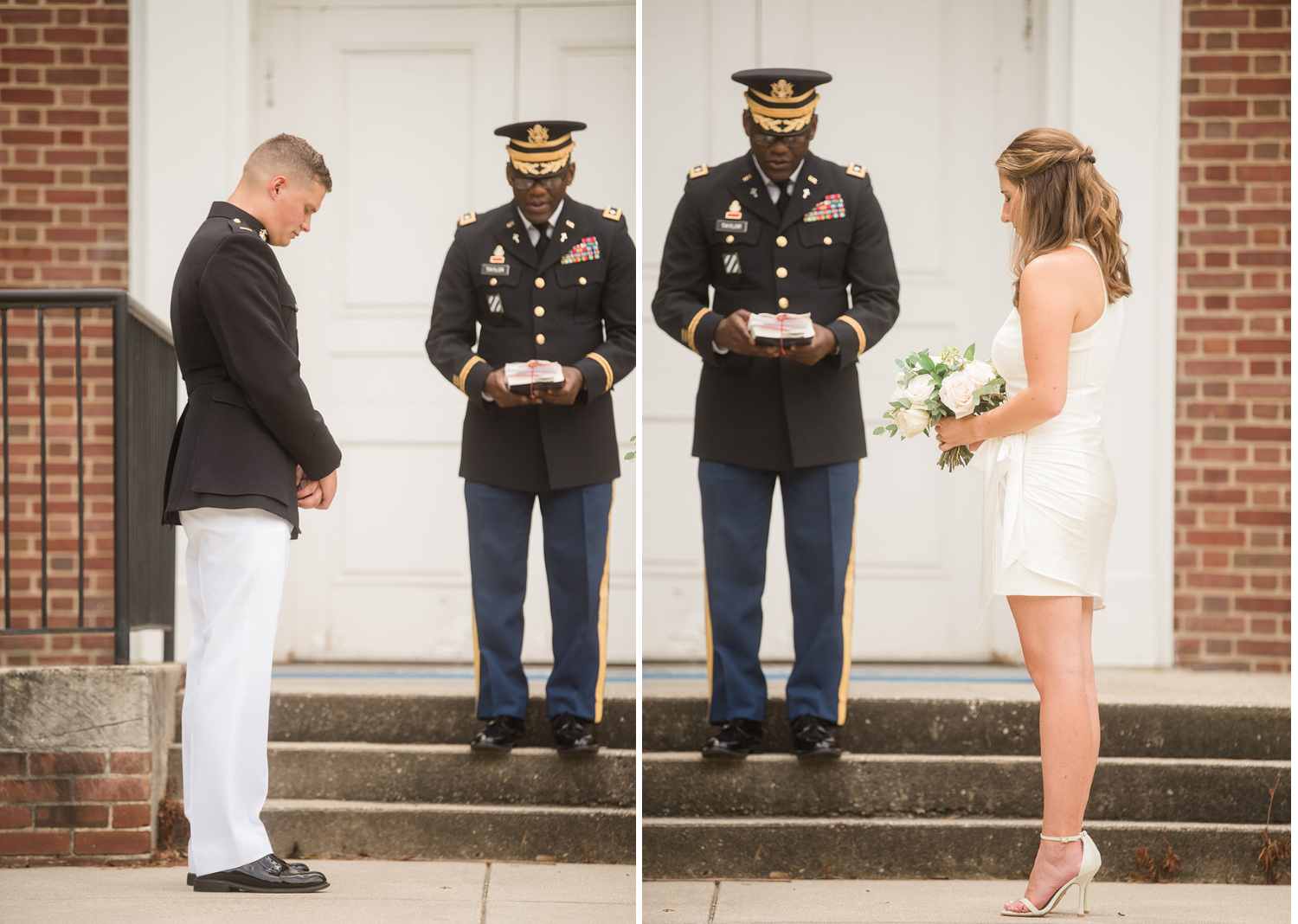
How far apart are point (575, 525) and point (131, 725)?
3.95 feet

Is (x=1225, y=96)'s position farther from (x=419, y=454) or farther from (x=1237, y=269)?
(x=419, y=454)

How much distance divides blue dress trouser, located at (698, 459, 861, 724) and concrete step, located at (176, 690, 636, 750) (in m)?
0.55

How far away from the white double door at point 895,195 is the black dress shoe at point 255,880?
1585mm

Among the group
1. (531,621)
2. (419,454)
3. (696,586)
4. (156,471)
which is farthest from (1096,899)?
(156,471)

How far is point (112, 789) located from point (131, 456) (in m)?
0.82

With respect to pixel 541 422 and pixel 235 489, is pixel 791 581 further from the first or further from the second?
pixel 235 489

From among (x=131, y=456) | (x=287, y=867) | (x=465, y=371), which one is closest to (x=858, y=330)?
(x=465, y=371)

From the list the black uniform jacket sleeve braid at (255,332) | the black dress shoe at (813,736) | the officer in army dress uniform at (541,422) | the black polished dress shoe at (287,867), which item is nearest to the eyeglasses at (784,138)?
the officer in army dress uniform at (541,422)

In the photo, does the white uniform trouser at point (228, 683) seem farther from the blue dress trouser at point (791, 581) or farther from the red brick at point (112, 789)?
the blue dress trouser at point (791, 581)

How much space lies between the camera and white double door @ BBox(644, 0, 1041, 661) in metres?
3.90

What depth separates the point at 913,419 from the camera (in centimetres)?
260

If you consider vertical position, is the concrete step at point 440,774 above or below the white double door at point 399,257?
below

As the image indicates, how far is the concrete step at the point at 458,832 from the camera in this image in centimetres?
307

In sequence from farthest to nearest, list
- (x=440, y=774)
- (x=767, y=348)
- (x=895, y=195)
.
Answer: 1. (x=895, y=195)
2. (x=440, y=774)
3. (x=767, y=348)
